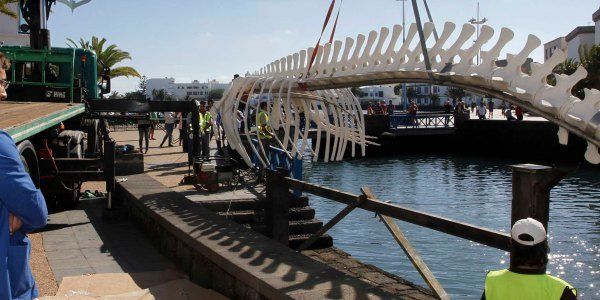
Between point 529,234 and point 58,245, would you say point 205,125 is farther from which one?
point 529,234

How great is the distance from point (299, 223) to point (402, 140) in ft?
98.8

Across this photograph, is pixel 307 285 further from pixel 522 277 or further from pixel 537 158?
pixel 537 158

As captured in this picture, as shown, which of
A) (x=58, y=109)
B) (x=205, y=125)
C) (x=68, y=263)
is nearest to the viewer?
(x=68, y=263)

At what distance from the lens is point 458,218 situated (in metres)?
17.1

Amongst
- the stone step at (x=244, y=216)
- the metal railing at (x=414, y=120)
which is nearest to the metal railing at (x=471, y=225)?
the stone step at (x=244, y=216)

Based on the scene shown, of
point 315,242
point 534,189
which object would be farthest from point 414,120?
point 534,189

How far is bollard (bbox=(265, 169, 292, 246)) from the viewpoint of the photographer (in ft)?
28.0

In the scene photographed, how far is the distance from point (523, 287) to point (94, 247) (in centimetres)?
676

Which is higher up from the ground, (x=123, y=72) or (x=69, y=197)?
(x=123, y=72)

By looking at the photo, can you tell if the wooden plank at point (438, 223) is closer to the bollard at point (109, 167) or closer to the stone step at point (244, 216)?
the stone step at point (244, 216)

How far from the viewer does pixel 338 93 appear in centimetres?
971

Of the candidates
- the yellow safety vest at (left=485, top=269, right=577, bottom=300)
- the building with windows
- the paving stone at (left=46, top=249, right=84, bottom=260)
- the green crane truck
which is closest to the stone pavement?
the paving stone at (left=46, top=249, right=84, bottom=260)

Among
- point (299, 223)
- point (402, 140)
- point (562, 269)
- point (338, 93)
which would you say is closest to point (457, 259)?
point (562, 269)

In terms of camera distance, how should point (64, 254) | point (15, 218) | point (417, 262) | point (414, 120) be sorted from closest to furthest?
point (15, 218), point (417, 262), point (64, 254), point (414, 120)
